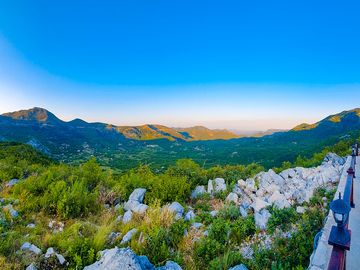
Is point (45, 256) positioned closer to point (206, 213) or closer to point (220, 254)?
point (220, 254)

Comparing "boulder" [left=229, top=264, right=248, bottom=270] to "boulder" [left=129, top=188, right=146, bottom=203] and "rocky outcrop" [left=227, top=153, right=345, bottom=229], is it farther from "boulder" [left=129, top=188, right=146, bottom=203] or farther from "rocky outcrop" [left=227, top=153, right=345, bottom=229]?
"boulder" [left=129, top=188, right=146, bottom=203]

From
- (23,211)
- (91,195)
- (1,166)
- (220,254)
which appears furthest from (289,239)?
(1,166)

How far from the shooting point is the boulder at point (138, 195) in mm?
7477

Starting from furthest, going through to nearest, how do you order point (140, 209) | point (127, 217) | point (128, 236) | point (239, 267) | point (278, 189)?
point (278, 189)
point (140, 209)
point (127, 217)
point (128, 236)
point (239, 267)

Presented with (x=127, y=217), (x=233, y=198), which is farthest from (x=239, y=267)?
(x=233, y=198)

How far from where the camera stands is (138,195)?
25.0 feet

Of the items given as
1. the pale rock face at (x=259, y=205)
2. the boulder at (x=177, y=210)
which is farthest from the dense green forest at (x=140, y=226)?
the pale rock face at (x=259, y=205)

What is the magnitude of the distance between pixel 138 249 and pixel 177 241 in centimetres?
90

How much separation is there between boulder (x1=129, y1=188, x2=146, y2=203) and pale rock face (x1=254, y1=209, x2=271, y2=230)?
11.6ft

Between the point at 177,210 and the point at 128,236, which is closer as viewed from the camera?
the point at 128,236

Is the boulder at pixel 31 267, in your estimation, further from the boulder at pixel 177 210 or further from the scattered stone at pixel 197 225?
the scattered stone at pixel 197 225

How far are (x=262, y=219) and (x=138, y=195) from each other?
149 inches

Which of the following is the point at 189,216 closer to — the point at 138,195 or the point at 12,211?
the point at 138,195

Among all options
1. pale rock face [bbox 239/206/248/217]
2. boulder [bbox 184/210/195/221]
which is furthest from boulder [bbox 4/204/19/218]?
pale rock face [bbox 239/206/248/217]
